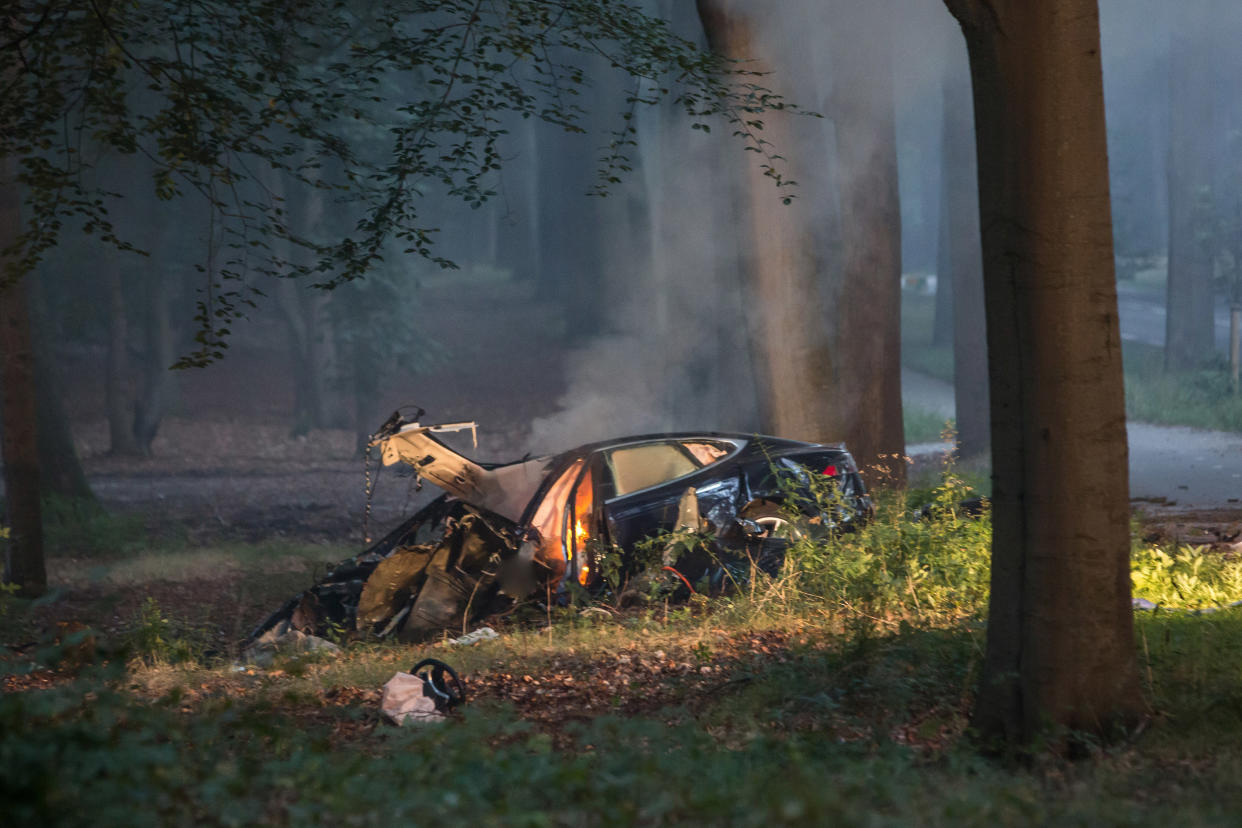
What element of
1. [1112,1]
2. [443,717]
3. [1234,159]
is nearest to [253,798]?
[443,717]

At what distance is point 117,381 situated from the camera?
833 inches

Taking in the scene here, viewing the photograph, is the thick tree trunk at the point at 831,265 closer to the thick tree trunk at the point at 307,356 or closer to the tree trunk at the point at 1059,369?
the tree trunk at the point at 1059,369

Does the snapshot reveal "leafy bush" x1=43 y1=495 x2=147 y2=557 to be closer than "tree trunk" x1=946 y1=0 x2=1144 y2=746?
No

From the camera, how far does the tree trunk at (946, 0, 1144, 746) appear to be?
3895 millimetres

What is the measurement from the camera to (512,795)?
9.71 feet

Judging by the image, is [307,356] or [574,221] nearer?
[307,356]

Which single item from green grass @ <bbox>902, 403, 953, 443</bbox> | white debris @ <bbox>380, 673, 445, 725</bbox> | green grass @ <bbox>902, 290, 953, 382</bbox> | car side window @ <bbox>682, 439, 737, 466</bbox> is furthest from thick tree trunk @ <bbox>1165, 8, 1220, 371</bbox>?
white debris @ <bbox>380, 673, 445, 725</bbox>

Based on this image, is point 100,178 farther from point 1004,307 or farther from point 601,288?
point 1004,307

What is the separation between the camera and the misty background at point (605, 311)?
54.9 feet

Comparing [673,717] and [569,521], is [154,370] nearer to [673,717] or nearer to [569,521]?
[569,521]

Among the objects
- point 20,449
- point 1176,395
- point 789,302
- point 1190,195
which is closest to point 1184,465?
point 789,302

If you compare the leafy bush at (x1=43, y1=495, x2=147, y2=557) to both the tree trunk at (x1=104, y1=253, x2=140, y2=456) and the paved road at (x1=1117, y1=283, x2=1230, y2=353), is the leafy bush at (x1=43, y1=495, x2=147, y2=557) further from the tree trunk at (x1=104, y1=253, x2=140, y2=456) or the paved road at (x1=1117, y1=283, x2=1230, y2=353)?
the paved road at (x1=1117, y1=283, x2=1230, y2=353)

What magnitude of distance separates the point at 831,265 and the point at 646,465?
169 inches

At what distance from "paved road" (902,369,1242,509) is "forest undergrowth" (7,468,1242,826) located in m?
5.13
